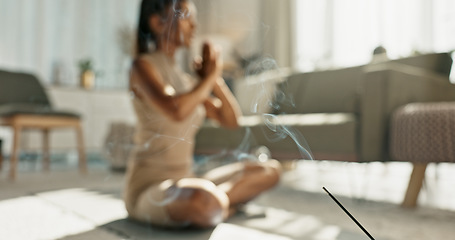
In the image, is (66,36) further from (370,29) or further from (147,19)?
(147,19)

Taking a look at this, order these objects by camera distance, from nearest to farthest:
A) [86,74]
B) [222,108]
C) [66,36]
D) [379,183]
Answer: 1. [222,108]
2. [379,183]
3. [86,74]
4. [66,36]

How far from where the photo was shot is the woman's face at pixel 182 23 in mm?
795

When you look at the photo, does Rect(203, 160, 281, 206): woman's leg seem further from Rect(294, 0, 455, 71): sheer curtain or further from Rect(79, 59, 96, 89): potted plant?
Rect(79, 59, 96, 89): potted plant

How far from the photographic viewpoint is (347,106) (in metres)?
1.43

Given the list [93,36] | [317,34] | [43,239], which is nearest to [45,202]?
[43,239]

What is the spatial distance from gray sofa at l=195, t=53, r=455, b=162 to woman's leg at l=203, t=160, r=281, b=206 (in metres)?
0.12

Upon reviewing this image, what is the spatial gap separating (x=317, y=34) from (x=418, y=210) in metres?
1.64

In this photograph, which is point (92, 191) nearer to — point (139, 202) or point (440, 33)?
point (139, 202)

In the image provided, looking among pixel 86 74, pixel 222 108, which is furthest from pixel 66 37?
pixel 222 108

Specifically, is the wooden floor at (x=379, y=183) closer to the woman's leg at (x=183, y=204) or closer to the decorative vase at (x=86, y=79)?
the woman's leg at (x=183, y=204)

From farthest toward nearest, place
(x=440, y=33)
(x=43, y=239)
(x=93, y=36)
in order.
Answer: (x=93, y=36) < (x=440, y=33) < (x=43, y=239)

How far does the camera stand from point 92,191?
1535mm

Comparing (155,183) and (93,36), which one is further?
(93,36)

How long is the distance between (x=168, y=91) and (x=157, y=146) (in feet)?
0.41
